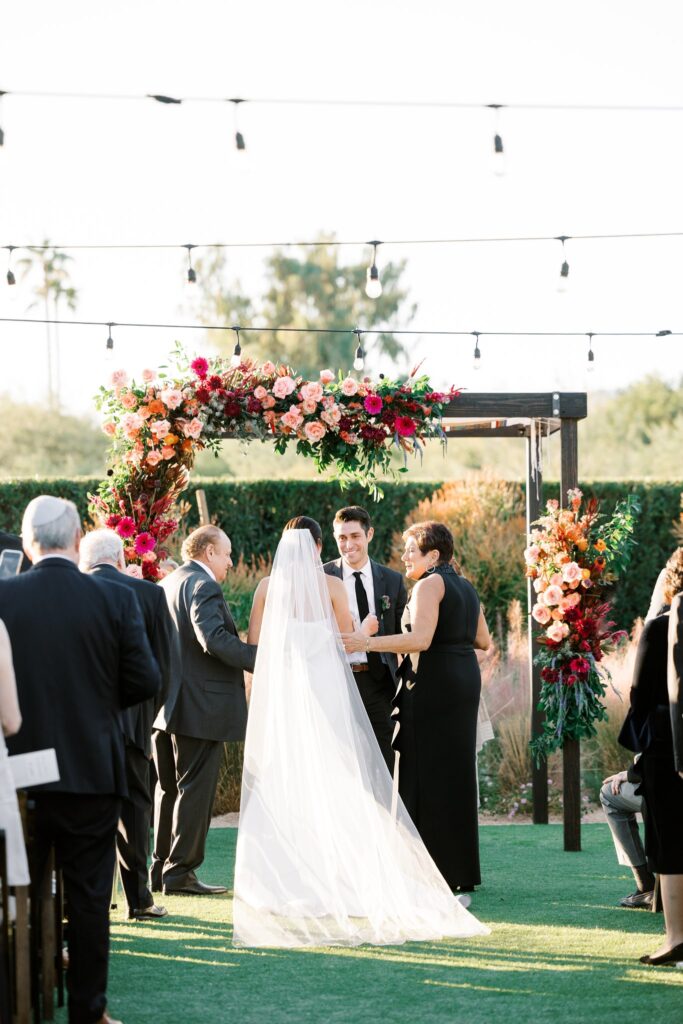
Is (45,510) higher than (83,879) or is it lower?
higher

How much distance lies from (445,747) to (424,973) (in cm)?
169

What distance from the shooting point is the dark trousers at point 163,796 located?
24.3 feet

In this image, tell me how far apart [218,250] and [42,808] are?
134ft

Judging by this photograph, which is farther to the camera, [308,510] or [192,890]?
[308,510]

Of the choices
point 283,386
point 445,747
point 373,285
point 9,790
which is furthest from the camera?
point 373,285

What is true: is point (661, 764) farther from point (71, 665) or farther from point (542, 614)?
point (542, 614)

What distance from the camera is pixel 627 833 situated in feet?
22.6

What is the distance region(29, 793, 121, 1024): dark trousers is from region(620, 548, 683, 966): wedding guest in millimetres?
2440

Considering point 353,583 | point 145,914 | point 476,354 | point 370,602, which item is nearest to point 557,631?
point 370,602

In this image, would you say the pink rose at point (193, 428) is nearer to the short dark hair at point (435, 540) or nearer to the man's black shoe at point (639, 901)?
the short dark hair at point (435, 540)

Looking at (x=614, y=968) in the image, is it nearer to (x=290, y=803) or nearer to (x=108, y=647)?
(x=290, y=803)

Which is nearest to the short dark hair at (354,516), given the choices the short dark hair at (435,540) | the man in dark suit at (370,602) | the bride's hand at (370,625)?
the man in dark suit at (370,602)

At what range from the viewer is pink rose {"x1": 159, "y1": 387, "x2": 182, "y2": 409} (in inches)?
318

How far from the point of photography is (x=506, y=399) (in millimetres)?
8758
